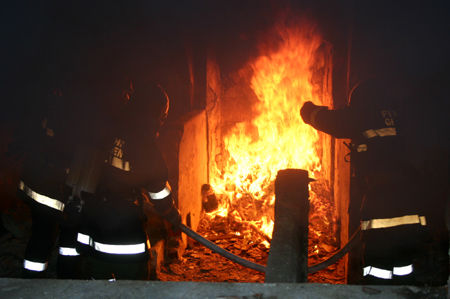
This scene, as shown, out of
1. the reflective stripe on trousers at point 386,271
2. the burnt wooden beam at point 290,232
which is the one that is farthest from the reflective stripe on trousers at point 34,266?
the reflective stripe on trousers at point 386,271

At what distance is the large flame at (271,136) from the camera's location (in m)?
6.28

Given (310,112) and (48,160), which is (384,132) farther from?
(48,160)

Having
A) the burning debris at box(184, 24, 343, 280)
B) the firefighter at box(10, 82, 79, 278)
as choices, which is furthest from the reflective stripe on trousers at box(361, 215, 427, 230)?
the firefighter at box(10, 82, 79, 278)

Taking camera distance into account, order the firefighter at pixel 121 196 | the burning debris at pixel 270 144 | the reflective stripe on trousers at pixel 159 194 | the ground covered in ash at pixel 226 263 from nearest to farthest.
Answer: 1. the firefighter at pixel 121 196
2. the reflective stripe on trousers at pixel 159 194
3. the ground covered in ash at pixel 226 263
4. the burning debris at pixel 270 144

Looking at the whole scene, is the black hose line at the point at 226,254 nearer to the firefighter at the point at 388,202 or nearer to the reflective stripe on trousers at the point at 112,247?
the reflective stripe on trousers at the point at 112,247

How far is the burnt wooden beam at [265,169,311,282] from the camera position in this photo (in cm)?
222

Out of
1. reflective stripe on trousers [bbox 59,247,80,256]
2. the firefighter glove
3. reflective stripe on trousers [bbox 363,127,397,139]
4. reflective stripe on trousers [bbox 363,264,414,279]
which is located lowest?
reflective stripe on trousers [bbox 363,264,414,279]

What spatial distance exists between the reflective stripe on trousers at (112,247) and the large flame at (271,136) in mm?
3399

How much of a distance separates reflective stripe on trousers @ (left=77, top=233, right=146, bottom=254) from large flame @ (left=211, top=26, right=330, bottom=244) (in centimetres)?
340

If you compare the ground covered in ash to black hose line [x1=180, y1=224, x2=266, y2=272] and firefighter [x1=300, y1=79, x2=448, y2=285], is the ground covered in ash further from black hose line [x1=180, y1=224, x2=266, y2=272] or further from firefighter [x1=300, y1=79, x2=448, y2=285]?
firefighter [x1=300, y1=79, x2=448, y2=285]

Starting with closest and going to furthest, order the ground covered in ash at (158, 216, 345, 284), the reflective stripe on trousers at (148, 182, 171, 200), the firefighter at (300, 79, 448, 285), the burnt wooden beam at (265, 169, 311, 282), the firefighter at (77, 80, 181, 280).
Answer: the burnt wooden beam at (265, 169, 311, 282)
the firefighter at (77, 80, 181, 280)
the firefighter at (300, 79, 448, 285)
the reflective stripe on trousers at (148, 182, 171, 200)
the ground covered in ash at (158, 216, 345, 284)

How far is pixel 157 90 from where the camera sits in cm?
326

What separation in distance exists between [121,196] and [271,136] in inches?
174

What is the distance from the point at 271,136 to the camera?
22.5 feet
